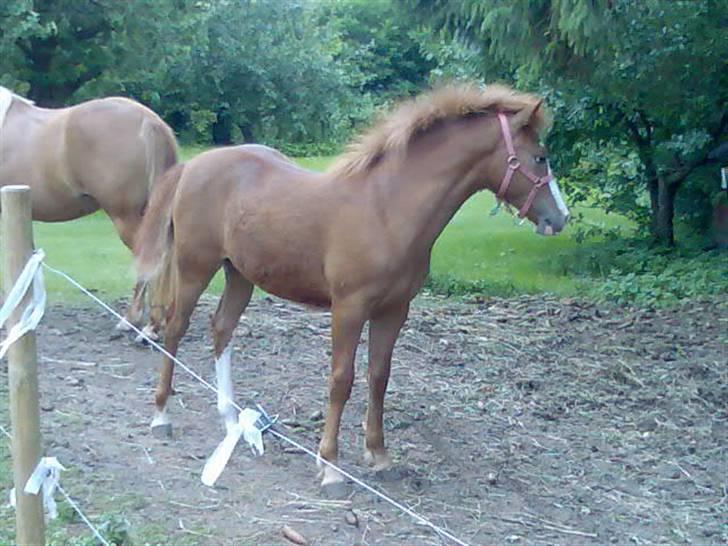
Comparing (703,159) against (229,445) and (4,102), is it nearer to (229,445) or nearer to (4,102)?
(4,102)

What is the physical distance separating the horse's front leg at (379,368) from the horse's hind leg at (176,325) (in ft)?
3.39

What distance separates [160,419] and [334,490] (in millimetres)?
1259

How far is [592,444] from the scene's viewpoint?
6.04 m

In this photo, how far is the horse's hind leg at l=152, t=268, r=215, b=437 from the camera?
18.9 ft

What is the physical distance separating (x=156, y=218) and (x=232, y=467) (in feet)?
4.96

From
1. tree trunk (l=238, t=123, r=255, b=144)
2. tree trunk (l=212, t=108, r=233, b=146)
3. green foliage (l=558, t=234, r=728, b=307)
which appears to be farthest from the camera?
tree trunk (l=238, t=123, r=255, b=144)

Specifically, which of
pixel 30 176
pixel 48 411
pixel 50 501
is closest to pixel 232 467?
pixel 48 411

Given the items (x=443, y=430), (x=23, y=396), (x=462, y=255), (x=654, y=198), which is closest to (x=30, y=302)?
(x=23, y=396)

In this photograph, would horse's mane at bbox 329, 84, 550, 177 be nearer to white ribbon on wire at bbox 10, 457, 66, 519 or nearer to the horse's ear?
the horse's ear

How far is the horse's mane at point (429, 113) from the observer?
16.6 ft

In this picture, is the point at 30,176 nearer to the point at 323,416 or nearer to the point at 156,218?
the point at 156,218

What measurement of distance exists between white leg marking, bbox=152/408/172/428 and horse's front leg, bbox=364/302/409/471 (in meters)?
1.11

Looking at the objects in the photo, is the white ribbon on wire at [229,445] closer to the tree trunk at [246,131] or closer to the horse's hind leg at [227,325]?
the horse's hind leg at [227,325]

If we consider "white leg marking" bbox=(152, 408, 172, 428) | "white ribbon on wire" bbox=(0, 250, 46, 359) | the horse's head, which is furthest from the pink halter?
"white ribbon on wire" bbox=(0, 250, 46, 359)
